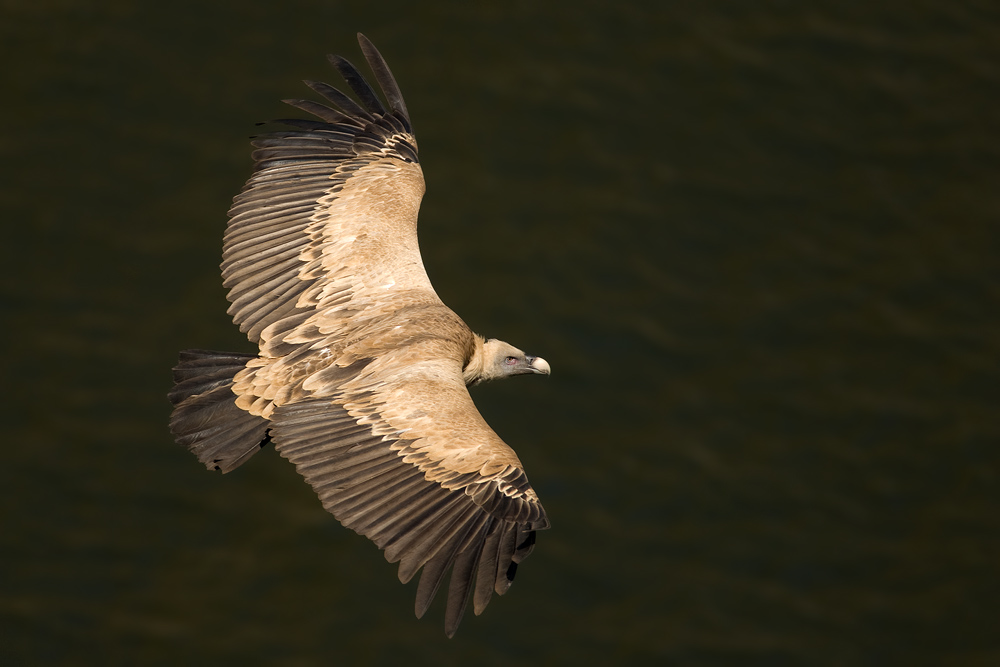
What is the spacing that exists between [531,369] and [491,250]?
2.85 m

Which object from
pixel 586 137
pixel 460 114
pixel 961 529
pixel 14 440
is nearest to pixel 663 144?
pixel 586 137

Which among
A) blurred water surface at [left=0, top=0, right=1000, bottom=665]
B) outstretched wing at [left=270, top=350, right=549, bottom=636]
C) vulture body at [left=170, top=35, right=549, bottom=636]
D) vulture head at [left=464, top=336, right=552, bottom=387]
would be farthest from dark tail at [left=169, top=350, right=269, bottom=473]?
blurred water surface at [left=0, top=0, right=1000, bottom=665]

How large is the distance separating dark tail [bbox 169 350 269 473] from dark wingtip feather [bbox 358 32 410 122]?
116 inches

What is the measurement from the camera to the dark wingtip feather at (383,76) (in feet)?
30.0

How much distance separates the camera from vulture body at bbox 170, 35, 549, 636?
6.36 m

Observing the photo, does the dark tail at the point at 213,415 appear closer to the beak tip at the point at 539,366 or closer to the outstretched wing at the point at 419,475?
the outstretched wing at the point at 419,475

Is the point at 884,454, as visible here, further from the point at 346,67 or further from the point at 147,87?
the point at 147,87

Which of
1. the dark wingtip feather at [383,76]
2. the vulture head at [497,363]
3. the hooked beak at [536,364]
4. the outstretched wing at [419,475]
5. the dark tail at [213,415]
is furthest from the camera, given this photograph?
the dark wingtip feather at [383,76]

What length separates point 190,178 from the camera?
11.1 meters

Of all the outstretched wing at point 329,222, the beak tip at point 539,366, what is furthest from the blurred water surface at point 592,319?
the outstretched wing at point 329,222

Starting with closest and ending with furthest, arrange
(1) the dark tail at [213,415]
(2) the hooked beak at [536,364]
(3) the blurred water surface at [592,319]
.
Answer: (1) the dark tail at [213,415] → (2) the hooked beak at [536,364] → (3) the blurred water surface at [592,319]

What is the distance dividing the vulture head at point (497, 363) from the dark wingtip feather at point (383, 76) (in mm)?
2346

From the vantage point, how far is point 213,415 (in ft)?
24.0

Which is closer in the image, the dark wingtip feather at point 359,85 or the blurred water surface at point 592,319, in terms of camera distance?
the blurred water surface at point 592,319
